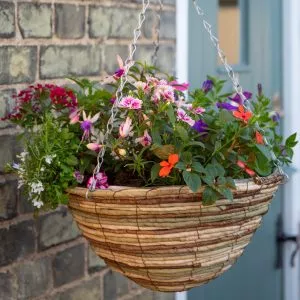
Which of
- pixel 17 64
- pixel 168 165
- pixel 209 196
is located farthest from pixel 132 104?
pixel 17 64

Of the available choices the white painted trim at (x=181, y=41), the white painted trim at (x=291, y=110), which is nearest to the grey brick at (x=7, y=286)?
the white painted trim at (x=181, y=41)

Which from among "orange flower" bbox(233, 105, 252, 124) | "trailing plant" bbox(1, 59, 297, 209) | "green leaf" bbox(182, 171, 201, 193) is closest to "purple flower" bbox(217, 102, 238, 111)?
"trailing plant" bbox(1, 59, 297, 209)

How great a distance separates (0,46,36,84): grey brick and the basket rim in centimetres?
50

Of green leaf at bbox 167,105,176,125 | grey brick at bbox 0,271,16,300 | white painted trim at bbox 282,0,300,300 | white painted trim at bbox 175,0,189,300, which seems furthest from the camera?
white painted trim at bbox 282,0,300,300

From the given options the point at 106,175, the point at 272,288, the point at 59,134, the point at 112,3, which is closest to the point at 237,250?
the point at 106,175

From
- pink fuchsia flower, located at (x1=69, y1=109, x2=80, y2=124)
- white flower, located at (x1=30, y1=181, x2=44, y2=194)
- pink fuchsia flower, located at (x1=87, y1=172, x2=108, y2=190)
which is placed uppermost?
pink fuchsia flower, located at (x1=69, y1=109, x2=80, y2=124)

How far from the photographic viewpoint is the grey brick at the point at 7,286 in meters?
2.01

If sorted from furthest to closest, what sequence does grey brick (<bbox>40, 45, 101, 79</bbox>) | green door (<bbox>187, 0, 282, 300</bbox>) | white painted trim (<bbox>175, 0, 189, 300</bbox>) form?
green door (<bbox>187, 0, 282, 300</bbox>) < white painted trim (<bbox>175, 0, 189, 300</bbox>) < grey brick (<bbox>40, 45, 101, 79</bbox>)

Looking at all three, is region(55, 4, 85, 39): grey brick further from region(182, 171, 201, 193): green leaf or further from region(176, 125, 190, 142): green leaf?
region(182, 171, 201, 193): green leaf

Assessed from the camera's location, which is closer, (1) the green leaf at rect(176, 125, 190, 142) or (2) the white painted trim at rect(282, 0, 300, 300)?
(1) the green leaf at rect(176, 125, 190, 142)

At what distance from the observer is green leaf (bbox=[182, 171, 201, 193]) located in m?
1.49

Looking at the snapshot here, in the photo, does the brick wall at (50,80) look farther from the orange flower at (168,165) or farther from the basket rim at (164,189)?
the orange flower at (168,165)

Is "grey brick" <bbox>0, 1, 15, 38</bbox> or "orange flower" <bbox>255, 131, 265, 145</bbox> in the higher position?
"grey brick" <bbox>0, 1, 15, 38</bbox>

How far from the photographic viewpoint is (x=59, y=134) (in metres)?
1.69
